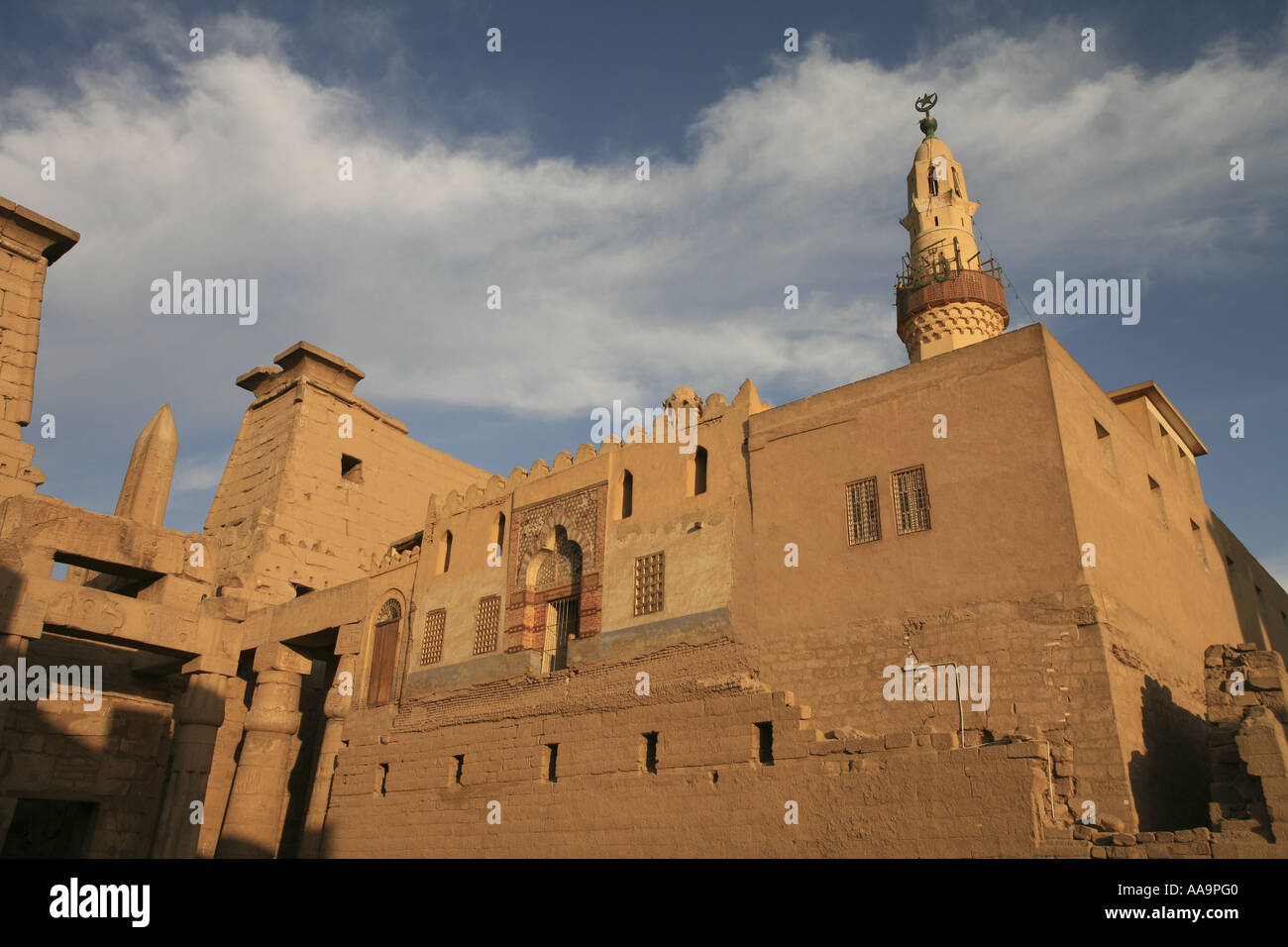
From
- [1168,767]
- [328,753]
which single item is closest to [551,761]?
[328,753]

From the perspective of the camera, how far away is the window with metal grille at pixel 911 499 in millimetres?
13945

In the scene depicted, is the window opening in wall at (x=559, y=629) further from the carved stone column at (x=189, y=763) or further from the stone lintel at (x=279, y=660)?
the stone lintel at (x=279, y=660)

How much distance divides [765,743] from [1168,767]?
5142 mm

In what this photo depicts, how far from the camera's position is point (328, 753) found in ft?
67.2

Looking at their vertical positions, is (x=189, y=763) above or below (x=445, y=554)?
below

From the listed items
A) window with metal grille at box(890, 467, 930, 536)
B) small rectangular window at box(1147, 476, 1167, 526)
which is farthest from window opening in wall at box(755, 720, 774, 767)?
small rectangular window at box(1147, 476, 1167, 526)

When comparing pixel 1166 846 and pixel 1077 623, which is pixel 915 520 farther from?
pixel 1166 846

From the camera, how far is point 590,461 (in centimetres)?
1881

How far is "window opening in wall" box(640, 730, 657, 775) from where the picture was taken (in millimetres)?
15102

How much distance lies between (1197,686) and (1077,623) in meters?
4.73

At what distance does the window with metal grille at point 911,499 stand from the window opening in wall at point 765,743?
10.9ft

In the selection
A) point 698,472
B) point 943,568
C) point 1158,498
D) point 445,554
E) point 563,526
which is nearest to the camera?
point 943,568

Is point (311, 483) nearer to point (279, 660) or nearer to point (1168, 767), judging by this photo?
point (279, 660)

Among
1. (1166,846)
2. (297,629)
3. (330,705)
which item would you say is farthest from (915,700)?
(297,629)
